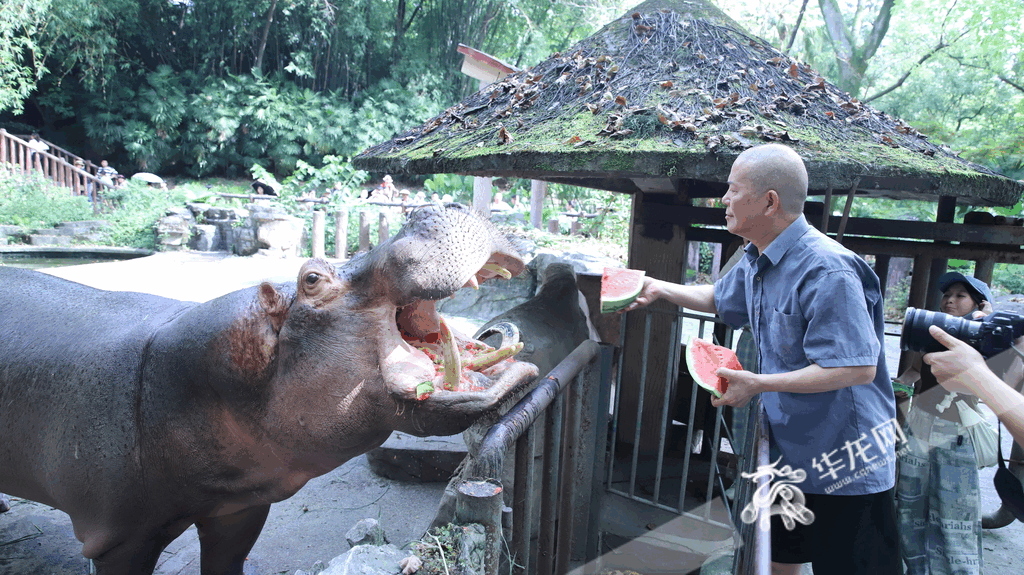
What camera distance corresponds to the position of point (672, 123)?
3.50m

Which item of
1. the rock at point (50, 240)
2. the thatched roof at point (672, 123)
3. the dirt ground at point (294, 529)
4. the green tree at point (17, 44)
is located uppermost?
the green tree at point (17, 44)

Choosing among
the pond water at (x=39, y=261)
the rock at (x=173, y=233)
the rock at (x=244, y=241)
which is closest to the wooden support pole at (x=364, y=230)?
the rock at (x=244, y=241)

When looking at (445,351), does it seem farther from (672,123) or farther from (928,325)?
(672,123)

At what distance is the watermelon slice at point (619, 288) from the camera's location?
8.90 ft

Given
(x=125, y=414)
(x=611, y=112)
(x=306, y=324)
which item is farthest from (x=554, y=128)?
(x=125, y=414)

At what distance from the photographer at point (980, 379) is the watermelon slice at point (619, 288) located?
1.15m

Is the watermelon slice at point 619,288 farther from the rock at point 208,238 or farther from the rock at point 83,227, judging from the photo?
the rock at point 83,227

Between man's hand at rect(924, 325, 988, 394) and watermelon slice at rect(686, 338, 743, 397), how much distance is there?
0.64 m

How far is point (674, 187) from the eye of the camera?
16.0ft

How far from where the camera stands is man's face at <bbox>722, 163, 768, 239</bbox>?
7.34ft

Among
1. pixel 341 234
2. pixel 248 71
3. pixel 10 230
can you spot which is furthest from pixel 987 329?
pixel 248 71

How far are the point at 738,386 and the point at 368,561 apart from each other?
1277 millimetres

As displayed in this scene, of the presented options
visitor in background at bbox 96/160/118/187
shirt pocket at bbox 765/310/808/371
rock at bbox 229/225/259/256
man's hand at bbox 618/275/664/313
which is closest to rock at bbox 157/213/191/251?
rock at bbox 229/225/259/256

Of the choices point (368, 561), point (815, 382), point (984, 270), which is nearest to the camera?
point (368, 561)
